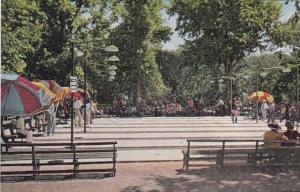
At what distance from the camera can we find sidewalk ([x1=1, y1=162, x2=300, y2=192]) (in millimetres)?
12359

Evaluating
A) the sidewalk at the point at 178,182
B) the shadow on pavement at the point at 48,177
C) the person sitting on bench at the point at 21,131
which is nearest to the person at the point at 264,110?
the person sitting on bench at the point at 21,131

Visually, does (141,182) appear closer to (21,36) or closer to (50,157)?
(50,157)

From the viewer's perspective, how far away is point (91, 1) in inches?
2036

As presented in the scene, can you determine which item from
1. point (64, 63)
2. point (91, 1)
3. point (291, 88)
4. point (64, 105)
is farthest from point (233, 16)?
point (64, 105)

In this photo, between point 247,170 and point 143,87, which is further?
point 143,87

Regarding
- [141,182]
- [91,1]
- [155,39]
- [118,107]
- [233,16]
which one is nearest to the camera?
[141,182]

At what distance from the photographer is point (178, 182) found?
13.2m

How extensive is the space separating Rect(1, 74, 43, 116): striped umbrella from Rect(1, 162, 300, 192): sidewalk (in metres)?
3.15

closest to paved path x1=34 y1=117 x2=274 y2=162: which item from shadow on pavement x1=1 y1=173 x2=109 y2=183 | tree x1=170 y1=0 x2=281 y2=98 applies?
shadow on pavement x1=1 y1=173 x2=109 y2=183

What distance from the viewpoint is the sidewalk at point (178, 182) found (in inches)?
487

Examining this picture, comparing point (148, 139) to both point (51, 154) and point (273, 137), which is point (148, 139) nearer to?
point (273, 137)

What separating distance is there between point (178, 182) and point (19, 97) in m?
5.55

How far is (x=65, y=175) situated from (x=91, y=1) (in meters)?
39.2

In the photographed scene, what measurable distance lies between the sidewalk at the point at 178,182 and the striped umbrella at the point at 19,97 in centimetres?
315
